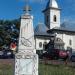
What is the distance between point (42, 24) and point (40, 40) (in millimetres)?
8742

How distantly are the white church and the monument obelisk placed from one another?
61482 mm

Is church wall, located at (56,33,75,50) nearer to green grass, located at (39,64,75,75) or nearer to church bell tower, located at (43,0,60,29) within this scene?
church bell tower, located at (43,0,60,29)

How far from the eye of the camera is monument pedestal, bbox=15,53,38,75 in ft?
35.5

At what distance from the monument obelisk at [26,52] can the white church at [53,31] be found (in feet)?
202

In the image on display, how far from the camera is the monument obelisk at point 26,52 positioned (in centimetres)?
1084

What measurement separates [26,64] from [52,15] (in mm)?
82578

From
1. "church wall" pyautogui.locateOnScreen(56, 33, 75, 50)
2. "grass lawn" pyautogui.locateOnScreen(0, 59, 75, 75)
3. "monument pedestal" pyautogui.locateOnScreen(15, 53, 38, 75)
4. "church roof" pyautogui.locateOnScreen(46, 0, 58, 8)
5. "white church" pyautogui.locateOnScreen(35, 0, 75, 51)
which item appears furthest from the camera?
"church roof" pyautogui.locateOnScreen(46, 0, 58, 8)

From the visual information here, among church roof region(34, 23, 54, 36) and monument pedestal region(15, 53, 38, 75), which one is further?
church roof region(34, 23, 54, 36)

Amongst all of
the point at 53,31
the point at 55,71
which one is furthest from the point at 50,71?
the point at 53,31

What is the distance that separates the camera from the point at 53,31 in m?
86.3

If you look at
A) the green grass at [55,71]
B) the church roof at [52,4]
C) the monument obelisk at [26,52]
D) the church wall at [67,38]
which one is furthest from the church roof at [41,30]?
the monument obelisk at [26,52]

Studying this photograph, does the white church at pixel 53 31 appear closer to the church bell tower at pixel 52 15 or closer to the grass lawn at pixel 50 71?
the church bell tower at pixel 52 15

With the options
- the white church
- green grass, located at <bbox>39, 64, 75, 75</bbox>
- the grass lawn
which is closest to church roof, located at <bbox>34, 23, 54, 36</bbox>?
the white church

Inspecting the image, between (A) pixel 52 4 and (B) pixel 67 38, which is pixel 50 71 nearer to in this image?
(B) pixel 67 38
